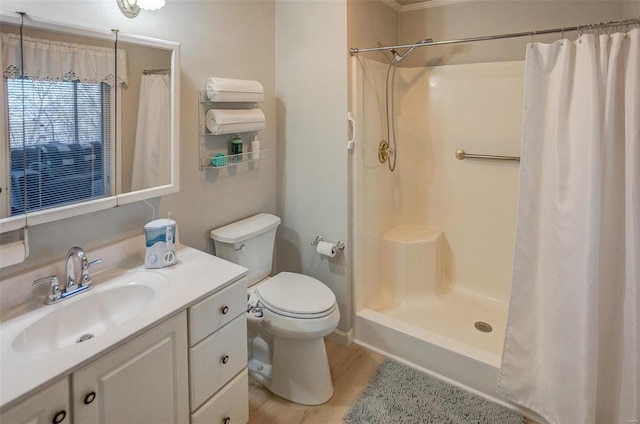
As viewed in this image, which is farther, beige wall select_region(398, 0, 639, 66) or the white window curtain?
beige wall select_region(398, 0, 639, 66)

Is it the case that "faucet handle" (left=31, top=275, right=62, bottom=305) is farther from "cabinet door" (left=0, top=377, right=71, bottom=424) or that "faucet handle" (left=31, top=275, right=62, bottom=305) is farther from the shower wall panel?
the shower wall panel

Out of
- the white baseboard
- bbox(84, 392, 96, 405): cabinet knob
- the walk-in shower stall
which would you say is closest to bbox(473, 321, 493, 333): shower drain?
the walk-in shower stall

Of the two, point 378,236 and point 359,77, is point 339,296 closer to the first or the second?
point 378,236

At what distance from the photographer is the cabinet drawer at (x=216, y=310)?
1469 mm

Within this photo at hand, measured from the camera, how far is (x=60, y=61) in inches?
56.2

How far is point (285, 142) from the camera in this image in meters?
2.58

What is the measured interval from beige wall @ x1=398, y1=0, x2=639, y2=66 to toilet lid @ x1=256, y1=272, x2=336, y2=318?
5.75 ft

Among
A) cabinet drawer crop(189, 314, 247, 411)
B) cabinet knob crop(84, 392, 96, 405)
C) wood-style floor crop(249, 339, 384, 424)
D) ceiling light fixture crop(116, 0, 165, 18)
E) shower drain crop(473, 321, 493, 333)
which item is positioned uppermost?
ceiling light fixture crop(116, 0, 165, 18)

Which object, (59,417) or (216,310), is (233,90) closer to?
(216,310)

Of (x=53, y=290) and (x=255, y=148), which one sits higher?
(x=255, y=148)

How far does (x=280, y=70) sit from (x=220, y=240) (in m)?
1.15

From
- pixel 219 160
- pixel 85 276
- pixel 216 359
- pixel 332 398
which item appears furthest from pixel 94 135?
pixel 332 398

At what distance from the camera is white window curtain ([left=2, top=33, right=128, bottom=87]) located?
1306 mm

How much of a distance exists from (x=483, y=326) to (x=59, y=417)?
2312 mm
